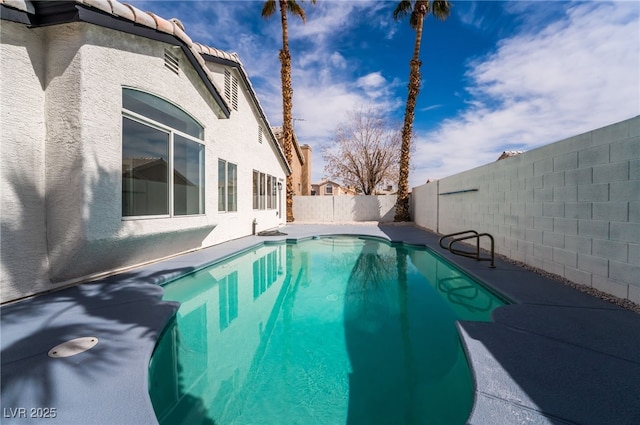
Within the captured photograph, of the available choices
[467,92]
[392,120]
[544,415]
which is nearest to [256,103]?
[544,415]

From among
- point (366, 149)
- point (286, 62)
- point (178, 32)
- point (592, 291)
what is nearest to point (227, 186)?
point (178, 32)

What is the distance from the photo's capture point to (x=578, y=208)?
4621mm

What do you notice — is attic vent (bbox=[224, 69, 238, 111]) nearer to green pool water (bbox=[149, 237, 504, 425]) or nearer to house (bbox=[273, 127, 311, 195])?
green pool water (bbox=[149, 237, 504, 425])

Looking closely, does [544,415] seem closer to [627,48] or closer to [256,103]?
[627,48]

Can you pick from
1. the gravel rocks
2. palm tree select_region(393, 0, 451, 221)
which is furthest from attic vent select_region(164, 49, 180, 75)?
palm tree select_region(393, 0, 451, 221)

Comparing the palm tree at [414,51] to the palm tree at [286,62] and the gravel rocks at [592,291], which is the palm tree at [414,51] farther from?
the gravel rocks at [592,291]

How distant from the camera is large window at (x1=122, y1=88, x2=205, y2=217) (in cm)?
496

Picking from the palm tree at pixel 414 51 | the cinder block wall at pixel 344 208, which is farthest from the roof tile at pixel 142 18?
the cinder block wall at pixel 344 208

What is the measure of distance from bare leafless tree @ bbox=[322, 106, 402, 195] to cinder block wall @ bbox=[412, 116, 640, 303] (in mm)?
19736

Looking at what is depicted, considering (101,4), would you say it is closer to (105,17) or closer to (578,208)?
(105,17)

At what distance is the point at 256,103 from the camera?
1173cm

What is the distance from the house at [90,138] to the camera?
379cm

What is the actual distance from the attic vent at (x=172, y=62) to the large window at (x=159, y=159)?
785mm

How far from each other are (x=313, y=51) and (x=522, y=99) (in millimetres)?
10937
